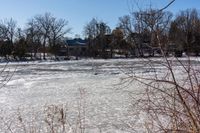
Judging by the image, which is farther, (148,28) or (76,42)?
(76,42)

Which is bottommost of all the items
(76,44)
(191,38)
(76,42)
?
(76,44)

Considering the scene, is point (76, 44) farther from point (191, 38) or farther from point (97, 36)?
point (191, 38)

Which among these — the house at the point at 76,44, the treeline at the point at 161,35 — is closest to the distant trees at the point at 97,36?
the house at the point at 76,44

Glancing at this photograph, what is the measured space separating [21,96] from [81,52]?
64366 mm

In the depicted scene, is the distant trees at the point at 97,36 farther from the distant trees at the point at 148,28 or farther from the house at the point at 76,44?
the distant trees at the point at 148,28

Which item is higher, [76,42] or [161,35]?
[161,35]

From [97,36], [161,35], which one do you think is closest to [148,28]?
[161,35]

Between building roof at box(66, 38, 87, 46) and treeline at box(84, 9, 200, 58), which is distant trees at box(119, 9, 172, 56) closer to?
treeline at box(84, 9, 200, 58)

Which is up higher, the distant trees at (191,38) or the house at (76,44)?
the distant trees at (191,38)

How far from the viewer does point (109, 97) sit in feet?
43.3

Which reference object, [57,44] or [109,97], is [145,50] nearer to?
[109,97]

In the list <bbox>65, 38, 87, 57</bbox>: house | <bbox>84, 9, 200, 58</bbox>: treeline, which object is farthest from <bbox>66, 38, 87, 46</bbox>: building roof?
<bbox>84, 9, 200, 58</bbox>: treeline

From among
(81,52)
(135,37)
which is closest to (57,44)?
(81,52)

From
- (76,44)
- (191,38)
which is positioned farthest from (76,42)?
(191,38)
